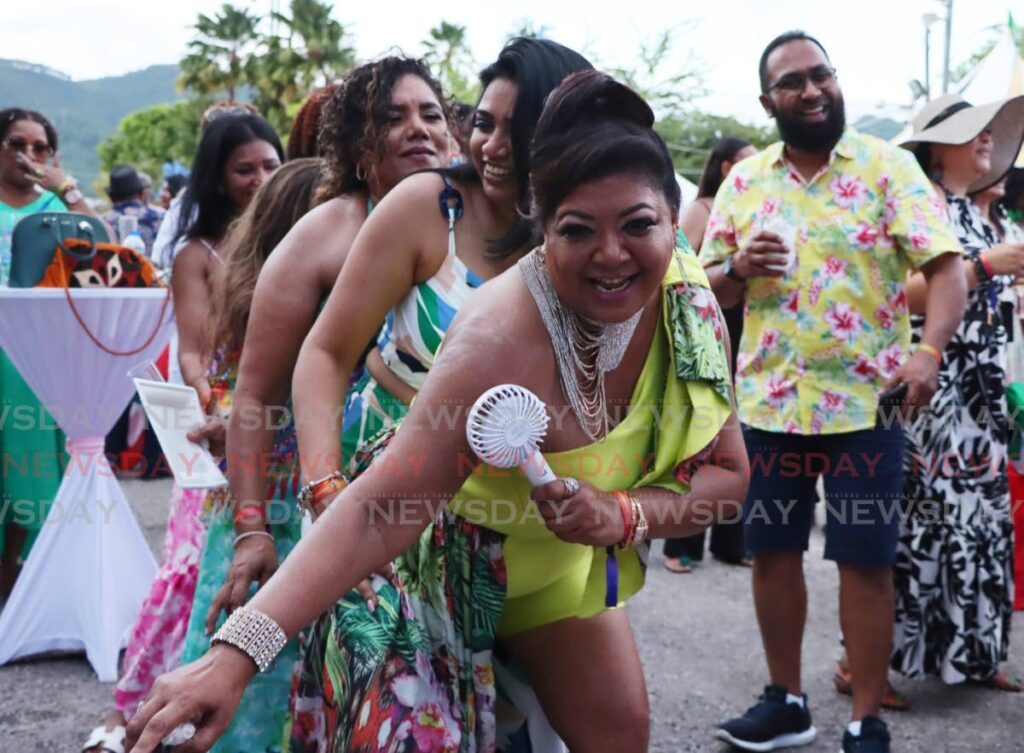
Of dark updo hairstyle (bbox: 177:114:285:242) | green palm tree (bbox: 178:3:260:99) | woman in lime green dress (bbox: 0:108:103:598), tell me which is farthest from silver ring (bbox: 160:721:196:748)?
green palm tree (bbox: 178:3:260:99)

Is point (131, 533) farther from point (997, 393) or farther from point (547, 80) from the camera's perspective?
point (997, 393)

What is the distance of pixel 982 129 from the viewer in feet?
12.8

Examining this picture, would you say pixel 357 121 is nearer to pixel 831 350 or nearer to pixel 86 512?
pixel 831 350

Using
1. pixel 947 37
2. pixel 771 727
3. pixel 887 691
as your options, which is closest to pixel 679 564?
pixel 887 691

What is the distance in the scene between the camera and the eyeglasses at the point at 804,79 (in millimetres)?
3408

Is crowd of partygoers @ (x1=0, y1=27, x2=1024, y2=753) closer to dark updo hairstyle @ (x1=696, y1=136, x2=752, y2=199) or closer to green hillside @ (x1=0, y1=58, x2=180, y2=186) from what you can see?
dark updo hairstyle @ (x1=696, y1=136, x2=752, y2=199)

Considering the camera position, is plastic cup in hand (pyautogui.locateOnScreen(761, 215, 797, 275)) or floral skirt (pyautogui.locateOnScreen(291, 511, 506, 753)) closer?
floral skirt (pyautogui.locateOnScreen(291, 511, 506, 753))

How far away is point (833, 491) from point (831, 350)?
1.37ft

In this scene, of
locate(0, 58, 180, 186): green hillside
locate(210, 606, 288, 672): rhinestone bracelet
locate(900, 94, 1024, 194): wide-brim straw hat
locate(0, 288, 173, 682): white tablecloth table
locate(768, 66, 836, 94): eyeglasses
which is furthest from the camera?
locate(0, 58, 180, 186): green hillside

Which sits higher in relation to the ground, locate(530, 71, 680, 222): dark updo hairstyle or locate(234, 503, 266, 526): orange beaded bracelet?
locate(530, 71, 680, 222): dark updo hairstyle

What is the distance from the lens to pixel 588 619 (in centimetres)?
201

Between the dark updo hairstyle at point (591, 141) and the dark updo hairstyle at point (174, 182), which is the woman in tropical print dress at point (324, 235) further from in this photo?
the dark updo hairstyle at point (174, 182)

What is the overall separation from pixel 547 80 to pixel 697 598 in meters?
3.58

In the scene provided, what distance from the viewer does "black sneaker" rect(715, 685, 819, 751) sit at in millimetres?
3469
